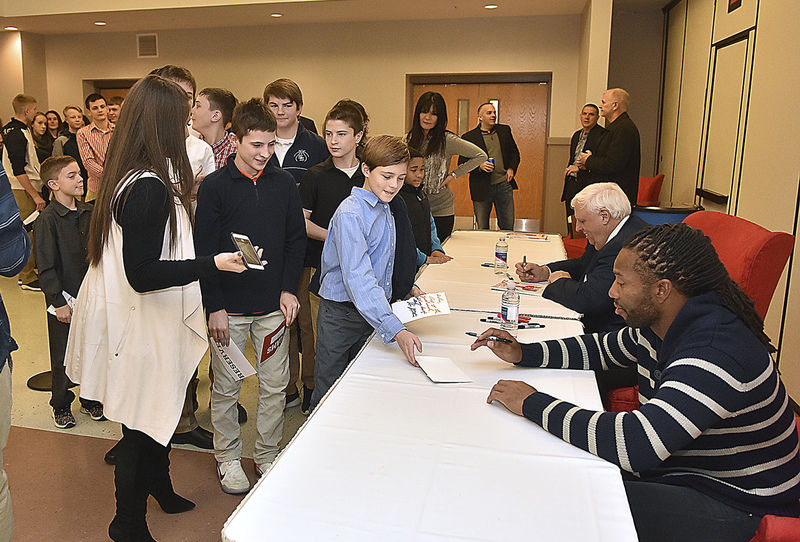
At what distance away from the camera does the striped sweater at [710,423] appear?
133cm

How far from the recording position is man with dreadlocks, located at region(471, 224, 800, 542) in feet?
4.40

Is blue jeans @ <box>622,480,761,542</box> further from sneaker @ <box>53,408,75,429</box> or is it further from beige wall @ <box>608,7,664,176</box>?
beige wall @ <box>608,7,664,176</box>

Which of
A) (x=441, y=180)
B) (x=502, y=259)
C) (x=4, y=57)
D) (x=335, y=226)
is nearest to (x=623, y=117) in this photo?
(x=441, y=180)

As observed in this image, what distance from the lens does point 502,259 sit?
3.44m

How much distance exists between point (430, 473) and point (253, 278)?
132cm

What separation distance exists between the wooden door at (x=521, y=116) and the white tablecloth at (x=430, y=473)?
6.98 m

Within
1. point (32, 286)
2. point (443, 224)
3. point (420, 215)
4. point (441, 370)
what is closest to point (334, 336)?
point (441, 370)

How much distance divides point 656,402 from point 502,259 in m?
2.10

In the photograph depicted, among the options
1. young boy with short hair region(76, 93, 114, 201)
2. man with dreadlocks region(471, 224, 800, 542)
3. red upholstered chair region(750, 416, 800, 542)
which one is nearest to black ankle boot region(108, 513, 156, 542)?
man with dreadlocks region(471, 224, 800, 542)

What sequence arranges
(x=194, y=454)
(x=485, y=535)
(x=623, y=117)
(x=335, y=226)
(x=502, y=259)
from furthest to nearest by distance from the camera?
(x=623, y=117) → (x=502, y=259) → (x=194, y=454) → (x=335, y=226) → (x=485, y=535)

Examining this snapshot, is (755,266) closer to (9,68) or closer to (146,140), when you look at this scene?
(146,140)

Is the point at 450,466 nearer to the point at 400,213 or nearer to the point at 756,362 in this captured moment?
the point at 756,362

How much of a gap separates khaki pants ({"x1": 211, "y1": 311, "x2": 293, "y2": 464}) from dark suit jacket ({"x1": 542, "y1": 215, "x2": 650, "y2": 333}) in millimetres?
1180

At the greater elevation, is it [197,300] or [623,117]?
[623,117]
